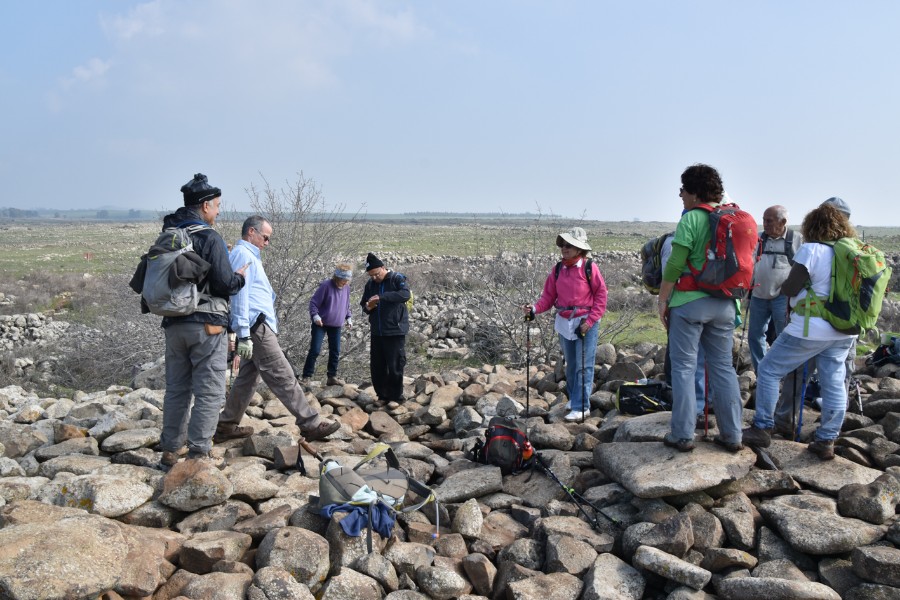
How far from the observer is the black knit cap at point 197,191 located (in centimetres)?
498

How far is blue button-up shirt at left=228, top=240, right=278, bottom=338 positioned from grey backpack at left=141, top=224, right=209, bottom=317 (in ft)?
2.14

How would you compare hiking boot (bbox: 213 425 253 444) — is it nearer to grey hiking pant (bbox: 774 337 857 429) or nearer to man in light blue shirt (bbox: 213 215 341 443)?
man in light blue shirt (bbox: 213 215 341 443)

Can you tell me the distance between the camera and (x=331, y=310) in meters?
9.34

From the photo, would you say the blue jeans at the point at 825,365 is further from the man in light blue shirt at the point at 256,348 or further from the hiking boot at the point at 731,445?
the man in light blue shirt at the point at 256,348

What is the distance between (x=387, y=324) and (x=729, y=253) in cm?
Answer: 455

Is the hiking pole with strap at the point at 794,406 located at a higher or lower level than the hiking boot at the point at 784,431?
higher

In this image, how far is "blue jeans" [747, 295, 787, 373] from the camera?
267 inches

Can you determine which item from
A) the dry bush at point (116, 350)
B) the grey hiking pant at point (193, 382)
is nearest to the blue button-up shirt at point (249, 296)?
the grey hiking pant at point (193, 382)

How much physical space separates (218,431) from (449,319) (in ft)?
39.6

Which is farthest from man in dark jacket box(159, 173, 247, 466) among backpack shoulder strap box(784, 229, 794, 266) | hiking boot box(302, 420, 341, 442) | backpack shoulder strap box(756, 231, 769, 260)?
backpack shoulder strap box(784, 229, 794, 266)

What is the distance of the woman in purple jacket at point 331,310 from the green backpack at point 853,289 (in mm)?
5996

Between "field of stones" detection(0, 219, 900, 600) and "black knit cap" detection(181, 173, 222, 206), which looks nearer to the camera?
"field of stones" detection(0, 219, 900, 600)

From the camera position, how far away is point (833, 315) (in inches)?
189

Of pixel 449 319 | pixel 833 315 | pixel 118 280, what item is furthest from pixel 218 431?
pixel 449 319
